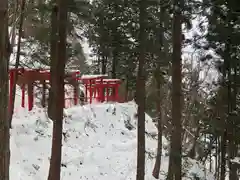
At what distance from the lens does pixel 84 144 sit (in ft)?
52.9

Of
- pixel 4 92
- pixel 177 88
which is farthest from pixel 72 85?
pixel 4 92

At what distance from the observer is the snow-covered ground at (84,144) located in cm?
1301

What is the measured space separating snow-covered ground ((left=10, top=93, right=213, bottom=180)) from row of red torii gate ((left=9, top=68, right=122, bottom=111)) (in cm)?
88

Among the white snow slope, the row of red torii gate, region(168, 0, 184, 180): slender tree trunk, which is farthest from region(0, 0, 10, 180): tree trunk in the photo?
the row of red torii gate

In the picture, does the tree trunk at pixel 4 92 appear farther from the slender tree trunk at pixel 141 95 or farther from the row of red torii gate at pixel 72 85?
the slender tree trunk at pixel 141 95

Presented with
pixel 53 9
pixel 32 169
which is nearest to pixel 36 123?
pixel 32 169

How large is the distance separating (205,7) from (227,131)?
4.50m

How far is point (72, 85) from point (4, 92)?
9.85m

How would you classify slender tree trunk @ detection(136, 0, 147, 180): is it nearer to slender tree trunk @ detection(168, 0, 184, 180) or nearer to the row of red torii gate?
slender tree trunk @ detection(168, 0, 184, 180)

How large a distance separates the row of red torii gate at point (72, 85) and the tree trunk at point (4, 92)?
28.7 feet

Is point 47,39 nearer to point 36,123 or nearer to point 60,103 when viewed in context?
point 60,103

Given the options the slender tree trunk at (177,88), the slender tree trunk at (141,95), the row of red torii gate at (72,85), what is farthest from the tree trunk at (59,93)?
the slender tree trunk at (141,95)

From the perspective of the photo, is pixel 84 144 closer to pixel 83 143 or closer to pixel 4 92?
pixel 83 143

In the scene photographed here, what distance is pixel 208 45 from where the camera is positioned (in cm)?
1273
